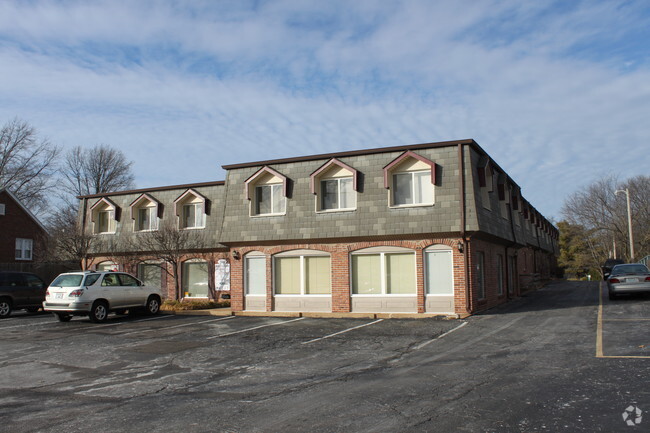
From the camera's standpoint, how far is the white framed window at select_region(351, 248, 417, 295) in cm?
1897

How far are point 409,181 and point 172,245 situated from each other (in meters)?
11.6

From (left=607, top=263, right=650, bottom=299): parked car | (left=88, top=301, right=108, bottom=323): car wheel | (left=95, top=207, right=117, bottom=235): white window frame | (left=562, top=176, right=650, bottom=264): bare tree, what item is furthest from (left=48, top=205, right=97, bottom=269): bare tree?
(left=562, top=176, right=650, bottom=264): bare tree

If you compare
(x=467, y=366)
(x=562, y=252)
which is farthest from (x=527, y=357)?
(x=562, y=252)

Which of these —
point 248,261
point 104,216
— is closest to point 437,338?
point 248,261

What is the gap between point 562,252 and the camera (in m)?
59.7

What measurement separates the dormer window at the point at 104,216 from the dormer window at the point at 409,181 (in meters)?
15.5

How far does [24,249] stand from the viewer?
36469mm

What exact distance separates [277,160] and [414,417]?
1561 cm

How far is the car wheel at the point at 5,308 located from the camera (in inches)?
835

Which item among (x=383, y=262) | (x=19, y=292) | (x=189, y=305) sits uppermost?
(x=383, y=262)

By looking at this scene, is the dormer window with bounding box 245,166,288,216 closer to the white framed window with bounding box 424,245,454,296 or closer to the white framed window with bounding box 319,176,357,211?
the white framed window with bounding box 319,176,357,211

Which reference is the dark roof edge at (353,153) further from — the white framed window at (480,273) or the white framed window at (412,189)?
the white framed window at (480,273)

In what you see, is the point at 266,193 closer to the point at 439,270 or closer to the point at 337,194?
the point at 337,194

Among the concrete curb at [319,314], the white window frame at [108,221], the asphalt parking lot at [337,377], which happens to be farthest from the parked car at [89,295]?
the white window frame at [108,221]
